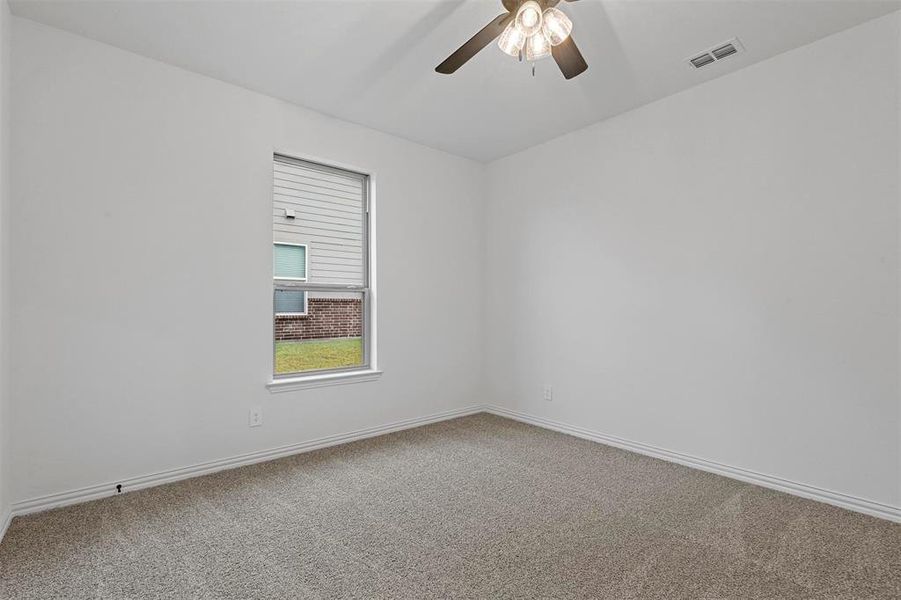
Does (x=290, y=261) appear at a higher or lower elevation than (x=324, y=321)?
higher

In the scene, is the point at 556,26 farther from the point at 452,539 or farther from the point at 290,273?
the point at 290,273

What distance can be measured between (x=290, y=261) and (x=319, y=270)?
0.25m

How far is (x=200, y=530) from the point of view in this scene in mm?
2191

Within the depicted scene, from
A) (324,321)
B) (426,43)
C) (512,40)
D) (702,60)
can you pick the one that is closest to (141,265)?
(324,321)

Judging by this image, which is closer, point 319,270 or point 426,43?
point 426,43

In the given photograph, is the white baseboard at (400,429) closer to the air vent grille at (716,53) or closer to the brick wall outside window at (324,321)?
the brick wall outside window at (324,321)

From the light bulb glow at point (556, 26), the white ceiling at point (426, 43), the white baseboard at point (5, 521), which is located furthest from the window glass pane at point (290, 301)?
the light bulb glow at point (556, 26)

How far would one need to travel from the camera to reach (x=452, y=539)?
6.95ft

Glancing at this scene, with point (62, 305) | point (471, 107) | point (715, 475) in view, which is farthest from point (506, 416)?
point (62, 305)

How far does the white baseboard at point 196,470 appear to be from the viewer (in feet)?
7.83

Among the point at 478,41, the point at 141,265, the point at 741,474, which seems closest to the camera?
the point at 478,41

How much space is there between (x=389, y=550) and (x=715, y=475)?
2.17 metres

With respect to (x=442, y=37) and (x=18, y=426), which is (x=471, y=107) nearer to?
(x=442, y=37)

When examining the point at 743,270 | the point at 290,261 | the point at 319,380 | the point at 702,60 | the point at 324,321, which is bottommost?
the point at 319,380
